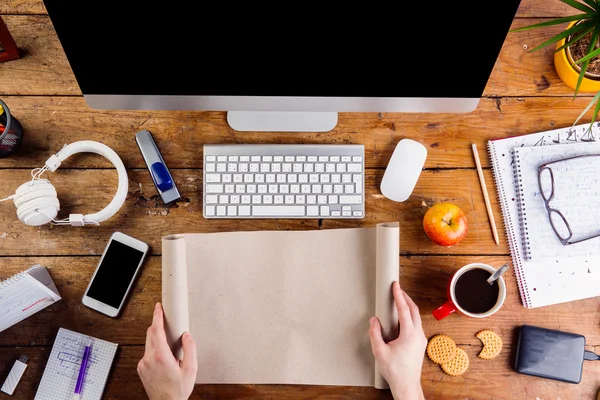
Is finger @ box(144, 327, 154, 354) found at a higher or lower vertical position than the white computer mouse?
lower

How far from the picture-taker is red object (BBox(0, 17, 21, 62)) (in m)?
0.83

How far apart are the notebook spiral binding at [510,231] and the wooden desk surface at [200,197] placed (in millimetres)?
12

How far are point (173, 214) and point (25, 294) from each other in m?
0.27

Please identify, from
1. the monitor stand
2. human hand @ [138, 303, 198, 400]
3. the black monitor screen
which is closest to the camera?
the black monitor screen

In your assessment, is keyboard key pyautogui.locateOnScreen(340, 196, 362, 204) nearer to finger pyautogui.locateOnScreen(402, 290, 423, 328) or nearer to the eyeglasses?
finger pyautogui.locateOnScreen(402, 290, 423, 328)

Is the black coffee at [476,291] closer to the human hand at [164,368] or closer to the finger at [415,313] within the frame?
the finger at [415,313]

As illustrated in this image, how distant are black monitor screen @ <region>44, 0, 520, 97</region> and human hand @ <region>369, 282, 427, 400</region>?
1.18 ft

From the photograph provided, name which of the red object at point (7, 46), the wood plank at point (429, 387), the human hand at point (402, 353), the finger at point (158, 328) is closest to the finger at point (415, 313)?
the human hand at point (402, 353)

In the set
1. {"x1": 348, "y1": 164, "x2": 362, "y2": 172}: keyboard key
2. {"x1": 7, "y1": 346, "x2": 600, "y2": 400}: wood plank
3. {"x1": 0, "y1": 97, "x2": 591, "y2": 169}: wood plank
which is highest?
{"x1": 0, "y1": 97, "x2": 591, "y2": 169}: wood plank

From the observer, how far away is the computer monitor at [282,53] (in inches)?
25.9

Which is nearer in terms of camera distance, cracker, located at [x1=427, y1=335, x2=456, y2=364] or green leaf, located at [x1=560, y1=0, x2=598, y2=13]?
green leaf, located at [x1=560, y1=0, x2=598, y2=13]

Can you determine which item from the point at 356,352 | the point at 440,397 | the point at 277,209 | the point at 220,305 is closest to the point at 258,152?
the point at 277,209

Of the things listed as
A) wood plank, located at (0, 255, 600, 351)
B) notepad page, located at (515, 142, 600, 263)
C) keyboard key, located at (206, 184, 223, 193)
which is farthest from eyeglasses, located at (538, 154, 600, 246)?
keyboard key, located at (206, 184, 223, 193)

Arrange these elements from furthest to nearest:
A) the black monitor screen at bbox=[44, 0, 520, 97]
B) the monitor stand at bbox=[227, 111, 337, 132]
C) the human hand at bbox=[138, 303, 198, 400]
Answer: the monitor stand at bbox=[227, 111, 337, 132] → the human hand at bbox=[138, 303, 198, 400] → the black monitor screen at bbox=[44, 0, 520, 97]
